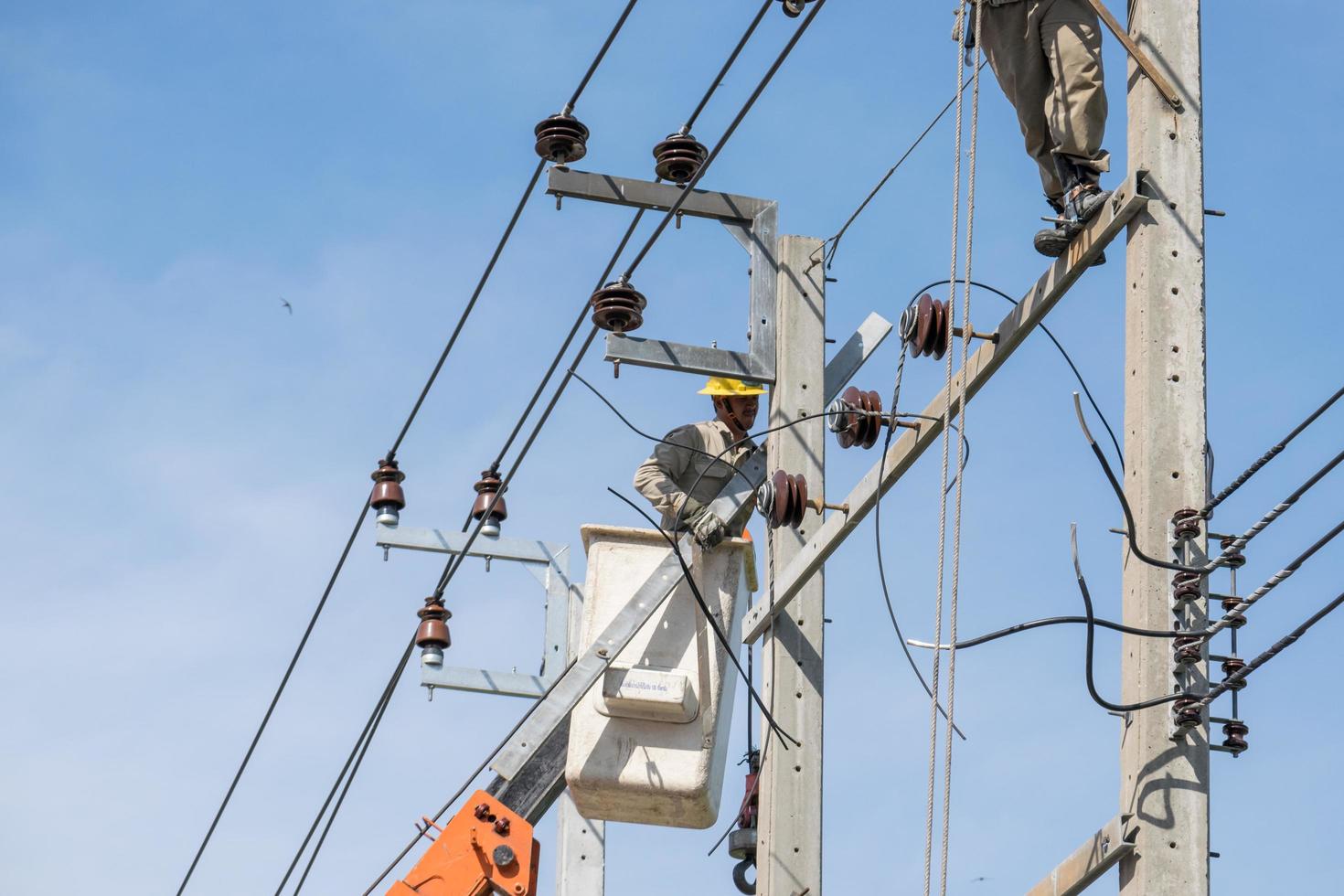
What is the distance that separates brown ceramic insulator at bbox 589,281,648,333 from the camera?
10141mm

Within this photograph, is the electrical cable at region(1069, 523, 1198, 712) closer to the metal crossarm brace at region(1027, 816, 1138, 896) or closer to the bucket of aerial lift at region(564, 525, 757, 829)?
the metal crossarm brace at region(1027, 816, 1138, 896)

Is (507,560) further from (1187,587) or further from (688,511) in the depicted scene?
(1187,587)

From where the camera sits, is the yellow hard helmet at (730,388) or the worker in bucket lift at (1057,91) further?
the yellow hard helmet at (730,388)

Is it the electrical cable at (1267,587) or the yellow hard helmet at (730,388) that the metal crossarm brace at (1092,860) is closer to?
the electrical cable at (1267,587)

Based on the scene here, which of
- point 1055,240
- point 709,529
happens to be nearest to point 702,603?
point 709,529

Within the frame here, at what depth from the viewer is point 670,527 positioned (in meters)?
10.8

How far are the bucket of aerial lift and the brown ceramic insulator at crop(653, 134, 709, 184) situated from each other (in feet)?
5.64

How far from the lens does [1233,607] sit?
261 inches

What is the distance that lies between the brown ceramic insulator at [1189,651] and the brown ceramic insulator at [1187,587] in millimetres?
126

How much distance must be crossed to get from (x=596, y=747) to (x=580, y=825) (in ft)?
9.75

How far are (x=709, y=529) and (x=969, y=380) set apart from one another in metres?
2.61

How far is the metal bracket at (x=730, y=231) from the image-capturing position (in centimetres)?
1020

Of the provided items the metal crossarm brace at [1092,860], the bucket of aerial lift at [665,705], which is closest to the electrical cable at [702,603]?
the bucket of aerial lift at [665,705]

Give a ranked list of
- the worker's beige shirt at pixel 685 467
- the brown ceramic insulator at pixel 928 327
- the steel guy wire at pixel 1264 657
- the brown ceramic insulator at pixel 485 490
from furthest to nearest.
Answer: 1. the brown ceramic insulator at pixel 485 490
2. the worker's beige shirt at pixel 685 467
3. the brown ceramic insulator at pixel 928 327
4. the steel guy wire at pixel 1264 657
